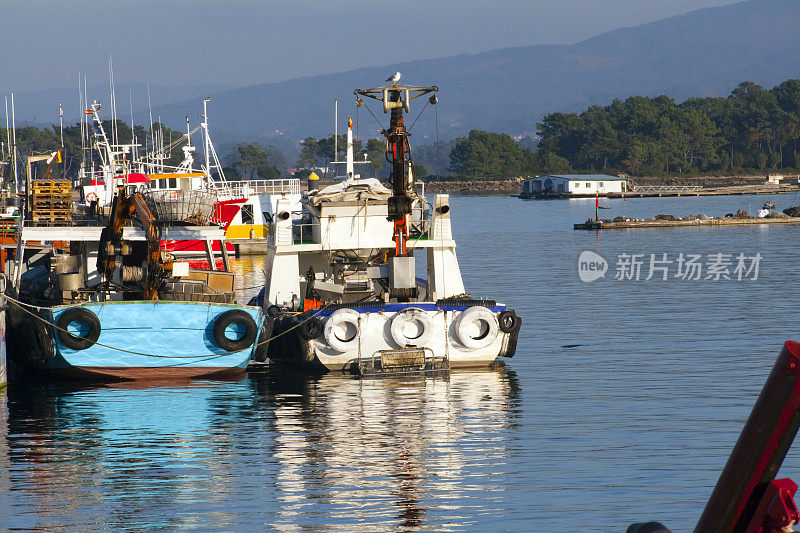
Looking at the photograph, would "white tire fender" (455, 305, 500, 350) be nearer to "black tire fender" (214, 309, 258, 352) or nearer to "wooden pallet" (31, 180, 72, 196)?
"black tire fender" (214, 309, 258, 352)

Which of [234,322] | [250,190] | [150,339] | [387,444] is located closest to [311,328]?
[234,322]

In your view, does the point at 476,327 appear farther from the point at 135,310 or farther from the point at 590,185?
the point at 590,185

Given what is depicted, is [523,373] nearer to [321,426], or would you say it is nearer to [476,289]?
[321,426]

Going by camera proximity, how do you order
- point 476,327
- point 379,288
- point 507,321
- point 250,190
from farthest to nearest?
point 250,190 < point 379,288 < point 507,321 < point 476,327

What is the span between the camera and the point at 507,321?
27.8 meters

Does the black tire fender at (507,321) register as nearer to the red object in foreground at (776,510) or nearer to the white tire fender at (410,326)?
the white tire fender at (410,326)

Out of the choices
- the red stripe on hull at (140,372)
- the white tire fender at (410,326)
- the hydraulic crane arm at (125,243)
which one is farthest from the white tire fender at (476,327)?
the hydraulic crane arm at (125,243)

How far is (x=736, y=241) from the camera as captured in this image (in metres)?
87.0

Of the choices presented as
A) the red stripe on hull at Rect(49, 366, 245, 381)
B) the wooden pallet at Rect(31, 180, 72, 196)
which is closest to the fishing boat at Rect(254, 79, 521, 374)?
the red stripe on hull at Rect(49, 366, 245, 381)

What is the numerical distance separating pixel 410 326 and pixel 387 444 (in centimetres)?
649

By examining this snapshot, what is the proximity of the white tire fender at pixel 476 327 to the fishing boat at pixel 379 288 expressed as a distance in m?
0.03

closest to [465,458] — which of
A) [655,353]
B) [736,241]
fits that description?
[655,353]

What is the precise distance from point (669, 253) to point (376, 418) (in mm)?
56290

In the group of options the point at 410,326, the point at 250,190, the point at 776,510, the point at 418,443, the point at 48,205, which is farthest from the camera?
the point at 250,190
